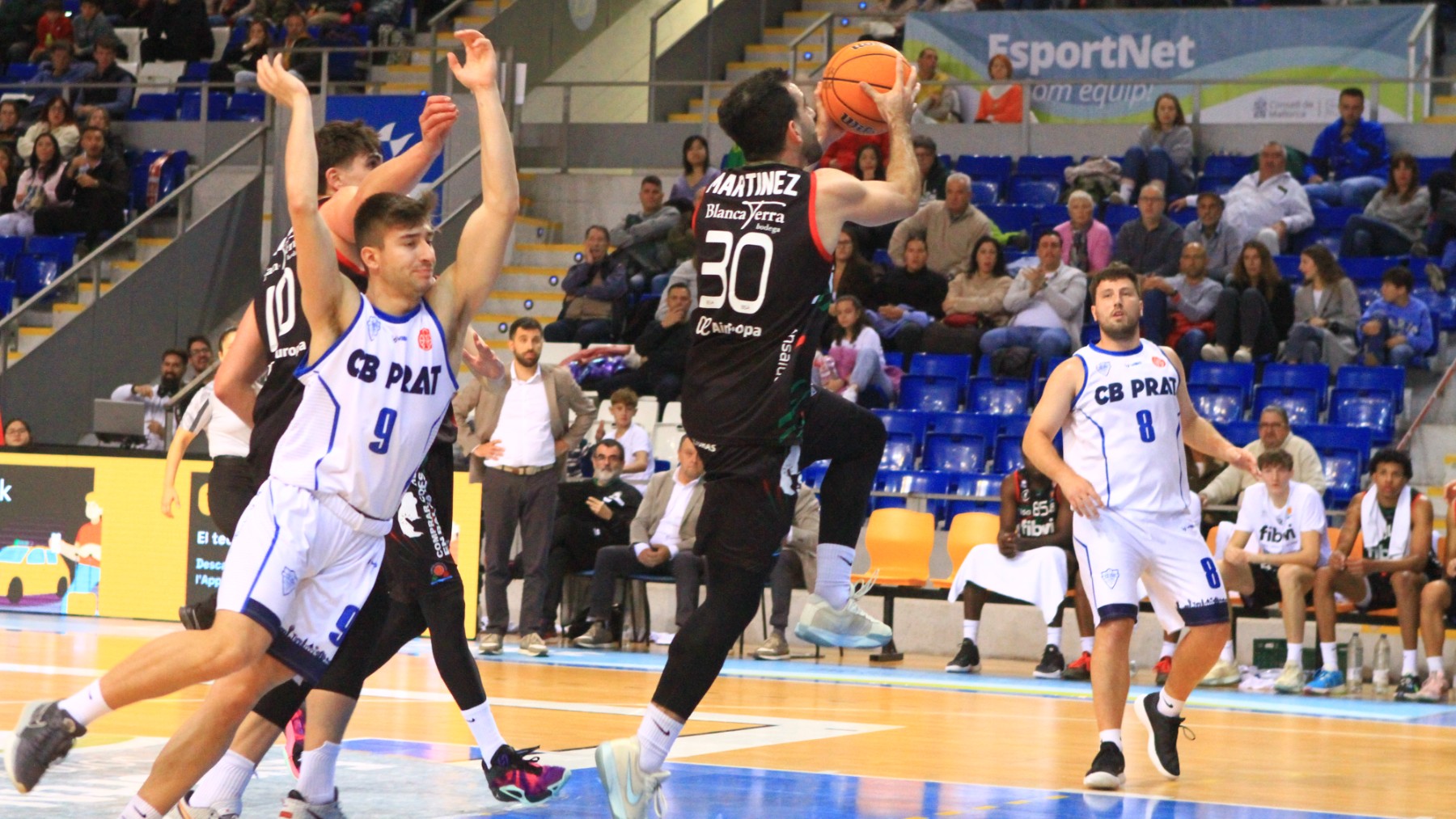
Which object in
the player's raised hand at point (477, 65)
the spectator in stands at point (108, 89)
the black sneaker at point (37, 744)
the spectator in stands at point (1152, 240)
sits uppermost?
the spectator in stands at point (108, 89)

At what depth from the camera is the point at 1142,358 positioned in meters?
7.34

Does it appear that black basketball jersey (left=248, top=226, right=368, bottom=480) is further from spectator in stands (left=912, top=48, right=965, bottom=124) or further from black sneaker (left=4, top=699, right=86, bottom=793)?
spectator in stands (left=912, top=48, right=965, bottom=124)

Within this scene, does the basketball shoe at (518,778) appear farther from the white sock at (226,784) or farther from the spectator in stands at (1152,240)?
the spectator in stands at (1152,240)

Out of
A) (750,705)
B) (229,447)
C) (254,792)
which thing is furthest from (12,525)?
(254,792)

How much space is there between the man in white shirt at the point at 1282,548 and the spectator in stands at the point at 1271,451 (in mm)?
209

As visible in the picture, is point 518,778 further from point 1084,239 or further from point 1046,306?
point 1084,239

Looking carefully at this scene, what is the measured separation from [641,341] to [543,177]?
4499 millimetres

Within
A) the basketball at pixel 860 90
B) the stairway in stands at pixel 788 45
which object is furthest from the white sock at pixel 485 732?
the stairway in stands at pixel 788 45

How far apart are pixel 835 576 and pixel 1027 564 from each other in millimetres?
6475

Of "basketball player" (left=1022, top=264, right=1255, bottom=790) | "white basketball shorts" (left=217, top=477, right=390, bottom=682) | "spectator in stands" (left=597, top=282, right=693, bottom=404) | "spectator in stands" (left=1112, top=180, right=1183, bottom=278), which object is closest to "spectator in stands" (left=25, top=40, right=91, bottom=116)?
"spectator in stands" (left=597, top=282, right=693, bottom=404)

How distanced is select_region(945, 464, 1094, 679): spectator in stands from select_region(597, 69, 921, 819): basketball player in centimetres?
674

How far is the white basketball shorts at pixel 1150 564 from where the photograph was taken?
7152 millimetres

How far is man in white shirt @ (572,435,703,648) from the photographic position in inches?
493

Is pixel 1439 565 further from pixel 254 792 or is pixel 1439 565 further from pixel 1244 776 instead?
pixel 254 792
